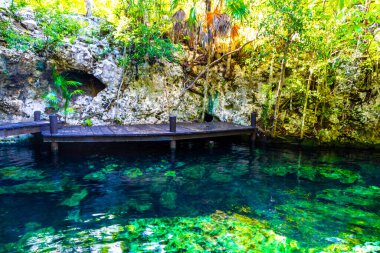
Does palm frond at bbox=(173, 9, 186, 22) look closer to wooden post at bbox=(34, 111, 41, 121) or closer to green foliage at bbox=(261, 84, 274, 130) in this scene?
green foliage at bbox=(261, 84, 274, 130)

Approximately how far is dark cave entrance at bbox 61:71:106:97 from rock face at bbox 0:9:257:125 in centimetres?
20

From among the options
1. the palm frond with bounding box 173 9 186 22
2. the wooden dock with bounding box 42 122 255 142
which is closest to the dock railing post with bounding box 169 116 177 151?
the wooden dock with bounding box 42 122 255 142

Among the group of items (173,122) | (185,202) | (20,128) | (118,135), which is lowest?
(185,202)

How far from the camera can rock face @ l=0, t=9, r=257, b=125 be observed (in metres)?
10.3

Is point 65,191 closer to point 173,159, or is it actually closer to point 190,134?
point 173,159

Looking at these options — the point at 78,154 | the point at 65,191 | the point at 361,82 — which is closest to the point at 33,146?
the point at 78,154

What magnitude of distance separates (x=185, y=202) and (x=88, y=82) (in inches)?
341

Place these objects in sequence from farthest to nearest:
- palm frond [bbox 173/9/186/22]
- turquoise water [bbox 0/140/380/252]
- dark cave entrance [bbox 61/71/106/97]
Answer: palm frond [bbox 173/9/186/22]
dark cave entrance [bbox 61/71/106/97]
turquoise water [bbox 0/140/380/252]

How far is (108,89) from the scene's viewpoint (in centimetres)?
1166

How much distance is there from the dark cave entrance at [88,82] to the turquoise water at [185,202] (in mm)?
3202

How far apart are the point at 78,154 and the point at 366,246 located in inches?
358

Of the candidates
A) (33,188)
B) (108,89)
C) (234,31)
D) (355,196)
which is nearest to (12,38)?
(108,89)

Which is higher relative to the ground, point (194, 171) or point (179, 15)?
point (179, 15)

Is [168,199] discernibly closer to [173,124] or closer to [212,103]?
[173,124]
